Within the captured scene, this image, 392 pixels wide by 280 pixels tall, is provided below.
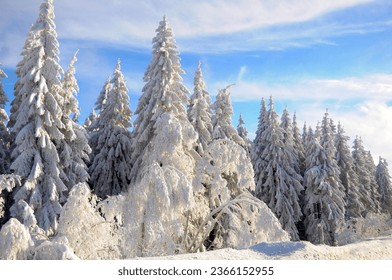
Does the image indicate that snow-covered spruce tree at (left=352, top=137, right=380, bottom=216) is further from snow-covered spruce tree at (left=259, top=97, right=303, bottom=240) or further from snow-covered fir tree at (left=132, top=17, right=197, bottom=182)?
snow-covered fir tree at (left=132, top=17, right=197, bottom=182)

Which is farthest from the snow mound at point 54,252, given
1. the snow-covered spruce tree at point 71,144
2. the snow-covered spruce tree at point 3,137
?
the snow-covered spruce tree at point 3,137

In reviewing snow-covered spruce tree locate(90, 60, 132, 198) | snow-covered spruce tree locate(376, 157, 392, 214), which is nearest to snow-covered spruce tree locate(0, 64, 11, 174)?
snow-covered spruce tree locate(90, 60, 132, 198)

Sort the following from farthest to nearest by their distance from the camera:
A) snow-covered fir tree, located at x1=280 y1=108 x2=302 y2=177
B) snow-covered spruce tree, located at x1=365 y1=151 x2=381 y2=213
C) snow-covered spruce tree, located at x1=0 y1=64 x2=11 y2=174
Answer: snow-covered spruce tree, located at x1=365 y1=151 x2=381 y2=213
snow-covered fir tree, located at x1=280 y1=108 x2=302 y2=177
snow-covered spruce tree, located at x1=0 y1=64 x2=11 y2=174

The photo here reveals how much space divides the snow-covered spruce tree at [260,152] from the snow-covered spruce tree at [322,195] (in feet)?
14.0

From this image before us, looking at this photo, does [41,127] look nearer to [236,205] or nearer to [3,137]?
[3,137]

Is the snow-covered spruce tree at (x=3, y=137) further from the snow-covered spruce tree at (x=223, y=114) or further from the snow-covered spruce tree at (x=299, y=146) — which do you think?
the snow-covered spruce tree at (x=299, y=146)

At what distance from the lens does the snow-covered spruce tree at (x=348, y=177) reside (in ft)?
136

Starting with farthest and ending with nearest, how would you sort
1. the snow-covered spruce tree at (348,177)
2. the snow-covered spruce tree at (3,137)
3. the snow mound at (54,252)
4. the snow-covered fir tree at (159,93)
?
1. the snow-covered spruce tree at (348,177)
2. the snow-covered spruce tree at (3,137)
3. the snow-covered fir tree at (159,93)
4. the snow mound at (54,252)

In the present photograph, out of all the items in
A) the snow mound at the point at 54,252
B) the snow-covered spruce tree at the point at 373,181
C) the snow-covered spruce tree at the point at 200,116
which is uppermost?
the snow-covered spruce tree at the point at 200,116

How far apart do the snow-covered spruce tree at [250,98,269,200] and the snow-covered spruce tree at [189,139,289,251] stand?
17.5m

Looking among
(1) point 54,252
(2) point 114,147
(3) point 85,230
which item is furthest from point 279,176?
(1) point 54,252

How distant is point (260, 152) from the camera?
123 feet

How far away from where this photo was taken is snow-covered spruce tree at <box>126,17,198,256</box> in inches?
560

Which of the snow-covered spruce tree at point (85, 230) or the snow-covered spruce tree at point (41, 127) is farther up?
the snow-covered spruce tree at point (41, 127)
